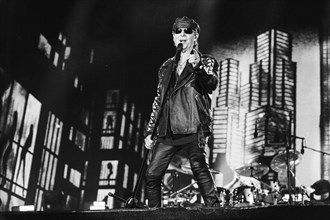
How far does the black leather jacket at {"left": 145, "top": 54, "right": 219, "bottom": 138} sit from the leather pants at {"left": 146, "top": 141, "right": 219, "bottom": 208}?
0.32ft

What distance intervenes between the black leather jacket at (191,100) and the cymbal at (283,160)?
379cm

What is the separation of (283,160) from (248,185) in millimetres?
656

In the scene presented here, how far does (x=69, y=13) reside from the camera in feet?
28.8

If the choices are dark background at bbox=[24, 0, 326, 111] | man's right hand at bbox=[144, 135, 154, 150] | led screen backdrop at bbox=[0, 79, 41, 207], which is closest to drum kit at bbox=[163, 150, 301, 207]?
dark background at bbox=[24, 0, 326, 111]

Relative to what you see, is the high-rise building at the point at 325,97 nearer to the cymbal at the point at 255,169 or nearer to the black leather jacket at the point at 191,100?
the cymbal at the point at 255,169

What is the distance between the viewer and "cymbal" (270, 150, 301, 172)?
6734 mm

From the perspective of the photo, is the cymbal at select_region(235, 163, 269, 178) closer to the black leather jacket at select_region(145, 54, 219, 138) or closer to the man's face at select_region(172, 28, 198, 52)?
the black leather jacket at select_region(145, 54, 219, 138)

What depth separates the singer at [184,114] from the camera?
10.1ft

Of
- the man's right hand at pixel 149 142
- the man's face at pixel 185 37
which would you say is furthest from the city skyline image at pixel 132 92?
the man's face at pixel 185 37

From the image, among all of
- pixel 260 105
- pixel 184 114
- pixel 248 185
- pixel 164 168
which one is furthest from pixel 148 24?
pixel 164 168

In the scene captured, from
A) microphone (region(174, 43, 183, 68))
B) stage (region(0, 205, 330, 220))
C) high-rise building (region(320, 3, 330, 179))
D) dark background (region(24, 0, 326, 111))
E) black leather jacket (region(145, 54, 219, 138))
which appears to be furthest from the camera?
dark background (region(24, 0, 326, 111))

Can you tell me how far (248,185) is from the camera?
21.4 feet

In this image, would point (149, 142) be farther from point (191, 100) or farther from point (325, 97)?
point (325, 97)

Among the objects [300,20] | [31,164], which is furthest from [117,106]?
[300,20]
